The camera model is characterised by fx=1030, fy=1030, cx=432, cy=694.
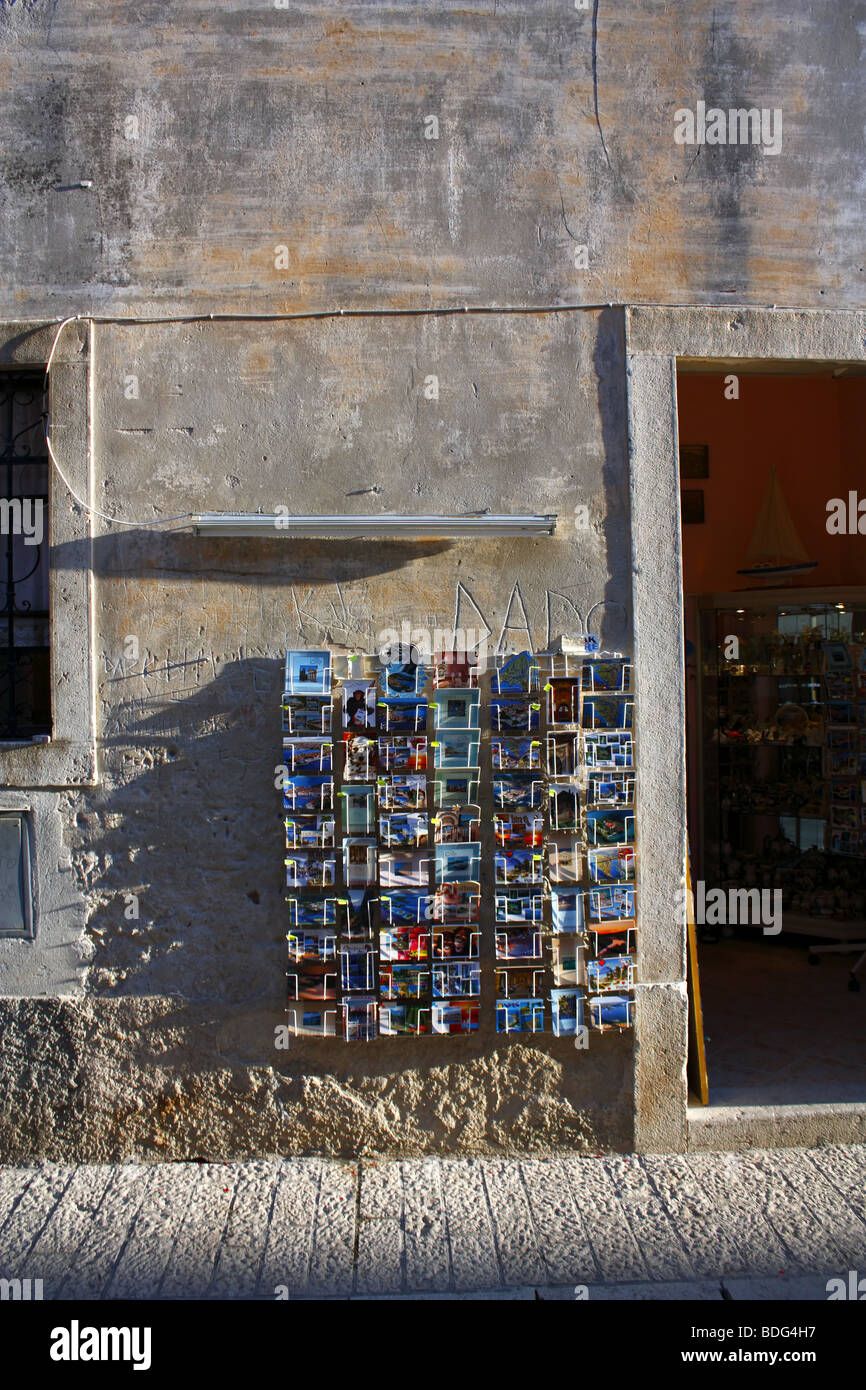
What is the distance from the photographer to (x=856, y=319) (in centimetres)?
460

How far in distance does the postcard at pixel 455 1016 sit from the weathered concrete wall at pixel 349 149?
9.93 feet

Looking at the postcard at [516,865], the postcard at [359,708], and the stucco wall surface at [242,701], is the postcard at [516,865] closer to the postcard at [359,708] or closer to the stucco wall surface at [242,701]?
the stucco wall surface at [242,701]

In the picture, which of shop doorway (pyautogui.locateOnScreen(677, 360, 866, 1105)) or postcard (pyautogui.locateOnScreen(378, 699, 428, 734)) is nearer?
postcard (pyautogui.locateOnScreen(378, 699, 428, 734))

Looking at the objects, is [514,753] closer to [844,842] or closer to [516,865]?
[516,865]

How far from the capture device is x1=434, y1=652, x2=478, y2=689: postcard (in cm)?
434

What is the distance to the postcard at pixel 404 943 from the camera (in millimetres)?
4332

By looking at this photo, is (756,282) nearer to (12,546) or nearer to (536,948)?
(536,948)

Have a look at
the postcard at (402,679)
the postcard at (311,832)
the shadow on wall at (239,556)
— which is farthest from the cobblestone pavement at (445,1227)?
the shadow on wall at (239,556)

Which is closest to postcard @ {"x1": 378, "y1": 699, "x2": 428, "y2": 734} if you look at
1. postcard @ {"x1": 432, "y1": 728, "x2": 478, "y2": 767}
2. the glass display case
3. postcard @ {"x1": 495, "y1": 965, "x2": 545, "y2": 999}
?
postcard @ {"x1": 432, "y1": 728, "x2": 478, "y2": 767}

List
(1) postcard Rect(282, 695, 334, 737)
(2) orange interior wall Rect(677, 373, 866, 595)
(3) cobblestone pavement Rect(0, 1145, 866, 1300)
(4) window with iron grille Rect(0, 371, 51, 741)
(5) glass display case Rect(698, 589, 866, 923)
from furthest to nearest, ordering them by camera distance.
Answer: (2) orange interior wall Rect(677, 373, 866, 595)
(5) glass display case Rect(698, 589, 866, 923)
(4) window with iron grille Rect(0, 371, 51, 741)
(1) postcard Rect(282, 695, 334, 737)
(3) cobblestone pavement Rect(0, 1145, 866, 1300)

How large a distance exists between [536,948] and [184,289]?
3208mm

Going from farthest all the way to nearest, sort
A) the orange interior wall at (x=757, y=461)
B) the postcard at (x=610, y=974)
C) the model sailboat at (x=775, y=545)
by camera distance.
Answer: the orange interior wall at (x=757, y=461), the model sailboat at (x=775, y=545), the postcard at (x=610, y=974)

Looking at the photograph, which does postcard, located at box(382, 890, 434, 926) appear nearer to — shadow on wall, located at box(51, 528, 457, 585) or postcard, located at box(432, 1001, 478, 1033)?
postcard, located at box(432, 1001, 478, 1033)

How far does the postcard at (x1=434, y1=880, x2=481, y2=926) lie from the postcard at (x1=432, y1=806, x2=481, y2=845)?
194 mm
